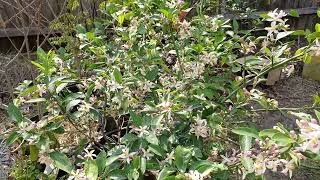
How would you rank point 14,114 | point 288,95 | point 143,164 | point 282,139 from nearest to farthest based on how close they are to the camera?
point 282,139
point 143,164
point 14,114
point 288,95

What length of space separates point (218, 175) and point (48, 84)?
67 cm

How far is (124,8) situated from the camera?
75.2 inches

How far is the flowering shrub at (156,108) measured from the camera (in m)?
1.16

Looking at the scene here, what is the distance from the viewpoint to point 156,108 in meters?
1.39

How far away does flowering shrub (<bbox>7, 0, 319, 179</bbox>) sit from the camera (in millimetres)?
1159

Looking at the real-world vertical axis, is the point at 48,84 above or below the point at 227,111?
above

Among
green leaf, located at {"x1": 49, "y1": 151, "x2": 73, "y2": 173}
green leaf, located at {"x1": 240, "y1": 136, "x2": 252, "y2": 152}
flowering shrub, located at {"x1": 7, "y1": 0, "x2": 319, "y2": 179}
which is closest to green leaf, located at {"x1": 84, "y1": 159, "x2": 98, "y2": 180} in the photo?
flowering shrub, located at {"x1": 7, "y1": 0, "x2": 319, "y2": 179}

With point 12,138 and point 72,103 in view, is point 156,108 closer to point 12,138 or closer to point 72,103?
point 72,103

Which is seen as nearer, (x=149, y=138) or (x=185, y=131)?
(x=149, y=138)

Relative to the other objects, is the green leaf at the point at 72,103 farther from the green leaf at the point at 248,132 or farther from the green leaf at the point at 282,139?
the green leaf at the point at 282,139

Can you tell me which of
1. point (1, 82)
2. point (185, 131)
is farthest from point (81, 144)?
point (1, 82)

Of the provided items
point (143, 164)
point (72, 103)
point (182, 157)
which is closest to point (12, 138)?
point (72, 103)

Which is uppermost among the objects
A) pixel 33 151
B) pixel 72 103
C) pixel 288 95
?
pixel 72 103

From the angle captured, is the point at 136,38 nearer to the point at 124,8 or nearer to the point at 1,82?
the point at 124,8
